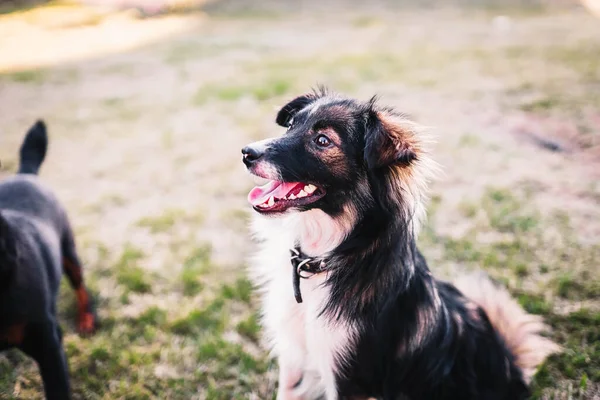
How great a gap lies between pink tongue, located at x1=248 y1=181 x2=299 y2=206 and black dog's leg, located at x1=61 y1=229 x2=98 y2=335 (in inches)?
57.5

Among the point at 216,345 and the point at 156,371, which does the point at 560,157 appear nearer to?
the point at 216,345

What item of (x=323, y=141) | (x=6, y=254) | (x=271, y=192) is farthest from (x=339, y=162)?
(x=6, y=254)

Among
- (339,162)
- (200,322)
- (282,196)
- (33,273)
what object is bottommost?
(200,322)

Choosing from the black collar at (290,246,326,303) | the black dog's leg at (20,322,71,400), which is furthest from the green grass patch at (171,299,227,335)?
the black collar at (290,246,326,303)

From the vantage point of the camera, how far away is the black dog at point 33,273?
1.97 m

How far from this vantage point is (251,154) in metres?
1.95

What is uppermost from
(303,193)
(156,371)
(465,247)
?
(303,193)

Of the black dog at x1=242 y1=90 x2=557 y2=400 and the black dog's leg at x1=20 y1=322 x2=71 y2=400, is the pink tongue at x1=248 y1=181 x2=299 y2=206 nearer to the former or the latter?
the black dog at x1=242 y1=90 x2=557 y2=400

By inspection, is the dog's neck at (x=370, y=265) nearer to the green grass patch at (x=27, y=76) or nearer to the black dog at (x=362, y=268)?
the black dog at (x=362, y=268)

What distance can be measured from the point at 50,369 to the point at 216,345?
0.97 metres

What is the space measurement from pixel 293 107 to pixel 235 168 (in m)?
2.76

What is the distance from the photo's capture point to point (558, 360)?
2635 mm

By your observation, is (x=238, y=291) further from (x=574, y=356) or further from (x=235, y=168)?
(x=574, y=356)

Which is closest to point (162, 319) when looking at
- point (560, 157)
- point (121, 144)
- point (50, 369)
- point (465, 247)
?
point (50, 369)
